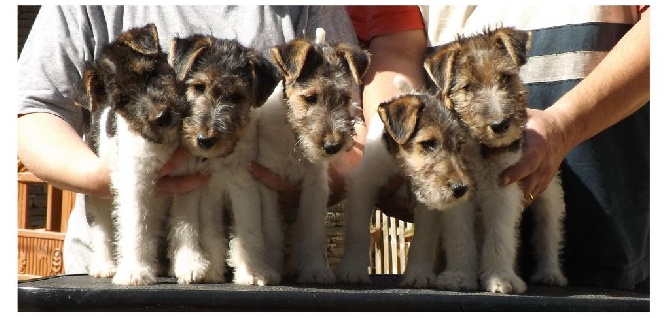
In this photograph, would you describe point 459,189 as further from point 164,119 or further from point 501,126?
point 164,119

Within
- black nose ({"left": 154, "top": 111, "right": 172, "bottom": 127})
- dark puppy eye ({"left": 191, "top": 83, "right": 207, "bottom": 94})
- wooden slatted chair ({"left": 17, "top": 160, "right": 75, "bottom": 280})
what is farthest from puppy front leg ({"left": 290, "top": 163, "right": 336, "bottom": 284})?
wooden slatted chair ({"left": 17, "top": 160, "right": 75, "bottom": 280})

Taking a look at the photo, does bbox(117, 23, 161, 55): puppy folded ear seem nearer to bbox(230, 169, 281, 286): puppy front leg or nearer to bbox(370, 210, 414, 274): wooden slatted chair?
bbox(230, 169, 281, 286): puppy front leg

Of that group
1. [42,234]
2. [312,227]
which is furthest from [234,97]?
[42,234]

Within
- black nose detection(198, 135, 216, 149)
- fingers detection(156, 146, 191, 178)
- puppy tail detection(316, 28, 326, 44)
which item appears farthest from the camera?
puppy tail detection(316, 28, 326, 44)

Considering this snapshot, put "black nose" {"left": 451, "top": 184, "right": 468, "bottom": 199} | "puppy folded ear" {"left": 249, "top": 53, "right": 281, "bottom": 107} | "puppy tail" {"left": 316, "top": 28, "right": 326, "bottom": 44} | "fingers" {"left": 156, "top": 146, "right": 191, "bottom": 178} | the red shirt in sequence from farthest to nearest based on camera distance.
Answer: the red shirt < "puppy tail" {"left": 316, "top": 28, "right": 326, "bottom": 44} < "puppy folded ear" {"left": 249, "top": 53, "right": 281, "bottom": 107} < "fingers" {"left": 156, "top": 146, "right": 191, "bottom": 178} < "black nose" {"left": 451, "top": 184, "right": 468, "bottom": 199}

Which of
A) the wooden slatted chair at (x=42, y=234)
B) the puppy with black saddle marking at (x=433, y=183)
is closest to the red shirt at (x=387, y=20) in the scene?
the puppy with black saddle marking at (x=433, y=183)
